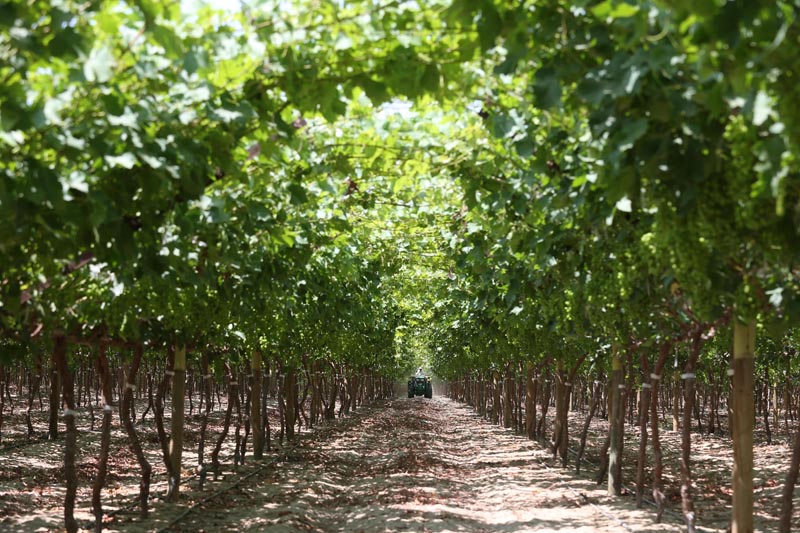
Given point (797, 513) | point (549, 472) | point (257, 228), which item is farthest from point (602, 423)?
point (257, 228)

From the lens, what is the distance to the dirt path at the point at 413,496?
848 cm

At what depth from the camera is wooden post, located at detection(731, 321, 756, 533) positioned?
5625 mm

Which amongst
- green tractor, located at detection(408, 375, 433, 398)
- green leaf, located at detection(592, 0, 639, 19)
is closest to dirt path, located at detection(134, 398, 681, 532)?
green leaf, located at detection(592, 0, 639, 19)

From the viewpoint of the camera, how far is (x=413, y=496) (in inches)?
403

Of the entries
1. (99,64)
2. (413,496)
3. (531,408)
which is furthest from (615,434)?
(531,408)

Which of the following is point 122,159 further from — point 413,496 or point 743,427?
point 413,496

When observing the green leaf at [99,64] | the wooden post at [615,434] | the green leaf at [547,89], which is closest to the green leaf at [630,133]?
the green leaf at [547,89]

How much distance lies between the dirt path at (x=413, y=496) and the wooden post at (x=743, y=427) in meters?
2.46

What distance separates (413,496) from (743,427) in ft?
17.6

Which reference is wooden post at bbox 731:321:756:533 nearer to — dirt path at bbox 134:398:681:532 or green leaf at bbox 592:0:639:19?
dirt path at bbox 134:398:681:532

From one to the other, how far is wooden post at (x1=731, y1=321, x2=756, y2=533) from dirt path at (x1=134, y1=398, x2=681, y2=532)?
2461 millimetres

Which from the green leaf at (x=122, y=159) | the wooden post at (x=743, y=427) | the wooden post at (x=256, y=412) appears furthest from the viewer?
the wooden post at (x=256, y=412)

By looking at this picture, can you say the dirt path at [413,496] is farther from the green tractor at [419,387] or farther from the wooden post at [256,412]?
the green tractor at [419,387]

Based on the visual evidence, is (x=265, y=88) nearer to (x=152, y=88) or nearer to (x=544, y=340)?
(x=152, y=88)
